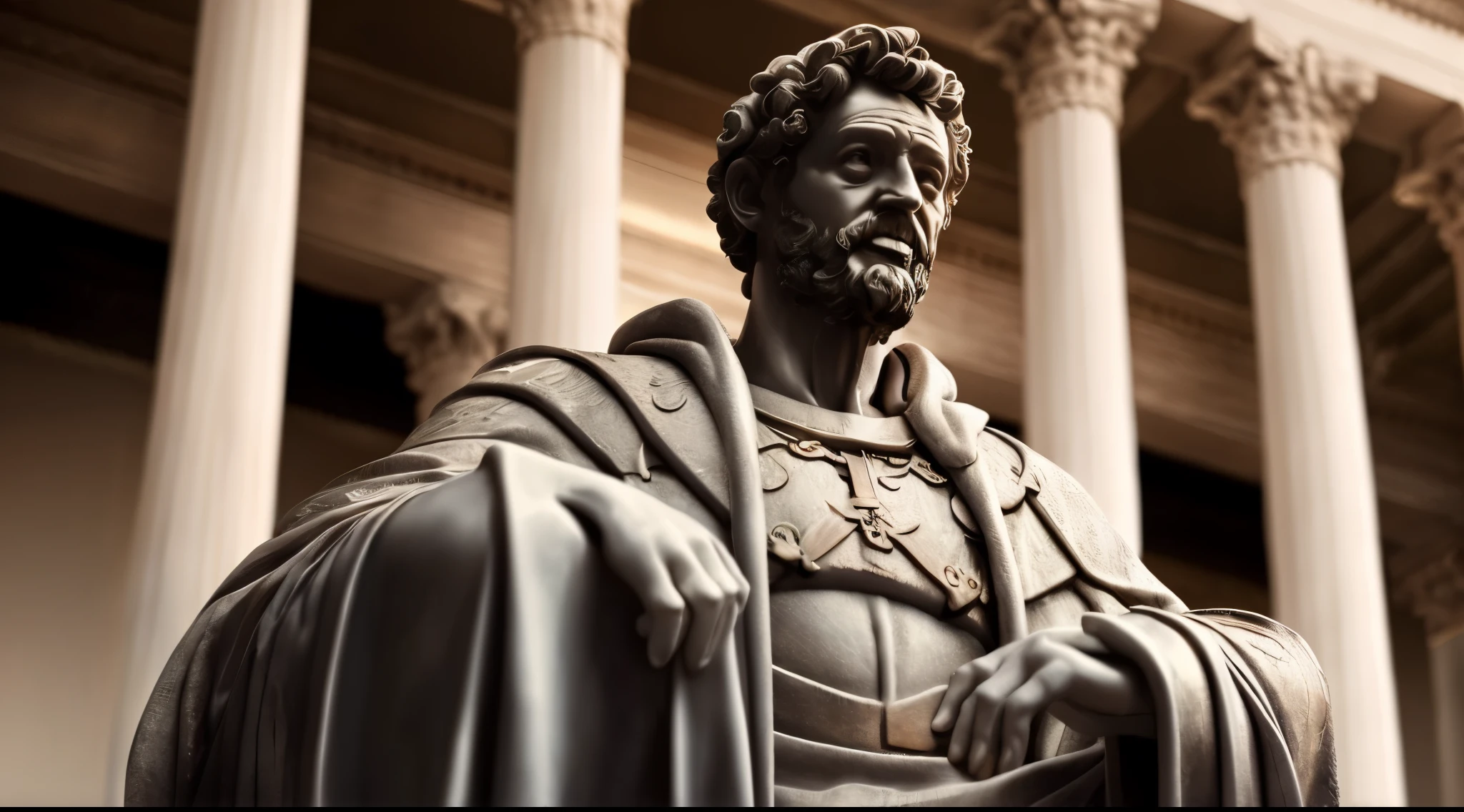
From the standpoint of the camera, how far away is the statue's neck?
333 cm

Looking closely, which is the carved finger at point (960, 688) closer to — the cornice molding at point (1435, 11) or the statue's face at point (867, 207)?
the statue's face at point (867, 207)

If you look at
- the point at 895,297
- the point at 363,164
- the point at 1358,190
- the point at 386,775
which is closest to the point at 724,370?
the point at 895,297

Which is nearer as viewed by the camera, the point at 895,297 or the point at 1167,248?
the point at 895,297

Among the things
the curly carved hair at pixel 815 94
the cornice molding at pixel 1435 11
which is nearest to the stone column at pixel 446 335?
the cornice molding at pixel 1435 11

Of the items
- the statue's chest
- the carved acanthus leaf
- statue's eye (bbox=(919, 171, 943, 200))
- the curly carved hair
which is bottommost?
the statue's chest

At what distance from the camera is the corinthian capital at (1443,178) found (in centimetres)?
1503

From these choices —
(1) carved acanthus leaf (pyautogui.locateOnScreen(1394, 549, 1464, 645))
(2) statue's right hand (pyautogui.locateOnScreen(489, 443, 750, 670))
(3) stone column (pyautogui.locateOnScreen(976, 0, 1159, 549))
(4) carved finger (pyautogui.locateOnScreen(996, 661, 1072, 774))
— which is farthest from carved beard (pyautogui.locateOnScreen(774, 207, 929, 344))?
(1) carved acanthus leaf (pyautogui.locateOnScreen(1394, 549, 1464, 645))

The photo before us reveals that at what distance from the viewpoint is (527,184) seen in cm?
1178

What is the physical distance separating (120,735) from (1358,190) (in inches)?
450

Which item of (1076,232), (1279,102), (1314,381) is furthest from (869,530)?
(1279,102)

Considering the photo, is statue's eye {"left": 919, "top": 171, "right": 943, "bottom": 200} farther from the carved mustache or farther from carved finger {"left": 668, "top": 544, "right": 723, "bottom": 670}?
carved finger {"left": 668, "top": 544, "right": 723, "bottom": 670}

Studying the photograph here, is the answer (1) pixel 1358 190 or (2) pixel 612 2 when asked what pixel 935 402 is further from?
(1) pixel 1358 190

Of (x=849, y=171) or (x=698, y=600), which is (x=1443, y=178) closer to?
(x=849, y=171)

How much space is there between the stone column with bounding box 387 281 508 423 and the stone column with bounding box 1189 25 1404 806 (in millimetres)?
4787
